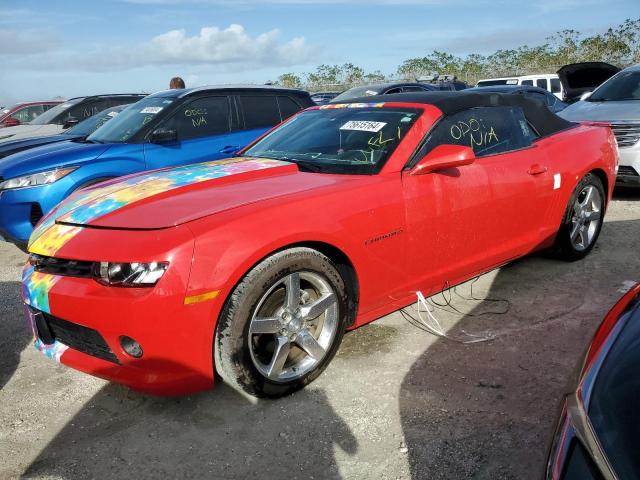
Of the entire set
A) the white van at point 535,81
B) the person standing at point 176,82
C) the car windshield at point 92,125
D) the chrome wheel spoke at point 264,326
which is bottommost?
the chrome wheel spoke at point 264,326

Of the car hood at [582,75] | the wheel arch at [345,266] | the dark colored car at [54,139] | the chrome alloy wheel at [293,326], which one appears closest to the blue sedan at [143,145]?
the dark colored car at [54,139]

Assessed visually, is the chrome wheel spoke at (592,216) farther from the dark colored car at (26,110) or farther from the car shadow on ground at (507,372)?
the dark colored car at (26,110)

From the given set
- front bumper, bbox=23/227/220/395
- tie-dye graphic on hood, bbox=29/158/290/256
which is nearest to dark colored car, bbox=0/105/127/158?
tie-dye graphic on hood, bbox=29/158/290/256

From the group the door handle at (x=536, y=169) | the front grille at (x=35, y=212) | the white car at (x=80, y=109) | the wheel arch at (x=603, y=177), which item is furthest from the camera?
the white car at (x=80, y=109)

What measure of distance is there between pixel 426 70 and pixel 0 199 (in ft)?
122

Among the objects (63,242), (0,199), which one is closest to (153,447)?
(63,242)

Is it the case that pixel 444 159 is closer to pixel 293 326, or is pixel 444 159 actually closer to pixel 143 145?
pixel 293 326

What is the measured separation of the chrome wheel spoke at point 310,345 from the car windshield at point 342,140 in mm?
989

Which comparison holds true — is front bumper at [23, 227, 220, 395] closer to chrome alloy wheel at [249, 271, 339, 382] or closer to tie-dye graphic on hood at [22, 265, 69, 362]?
tie-dye graphic on hood at [22, 265, 69, 362]

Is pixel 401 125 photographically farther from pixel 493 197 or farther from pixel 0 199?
pixel 0 199

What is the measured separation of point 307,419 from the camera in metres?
2.61

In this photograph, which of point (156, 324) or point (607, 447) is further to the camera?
point (156, 324)

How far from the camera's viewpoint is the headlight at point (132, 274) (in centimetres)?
234

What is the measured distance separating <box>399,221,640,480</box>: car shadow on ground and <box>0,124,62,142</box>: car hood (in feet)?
27.5
